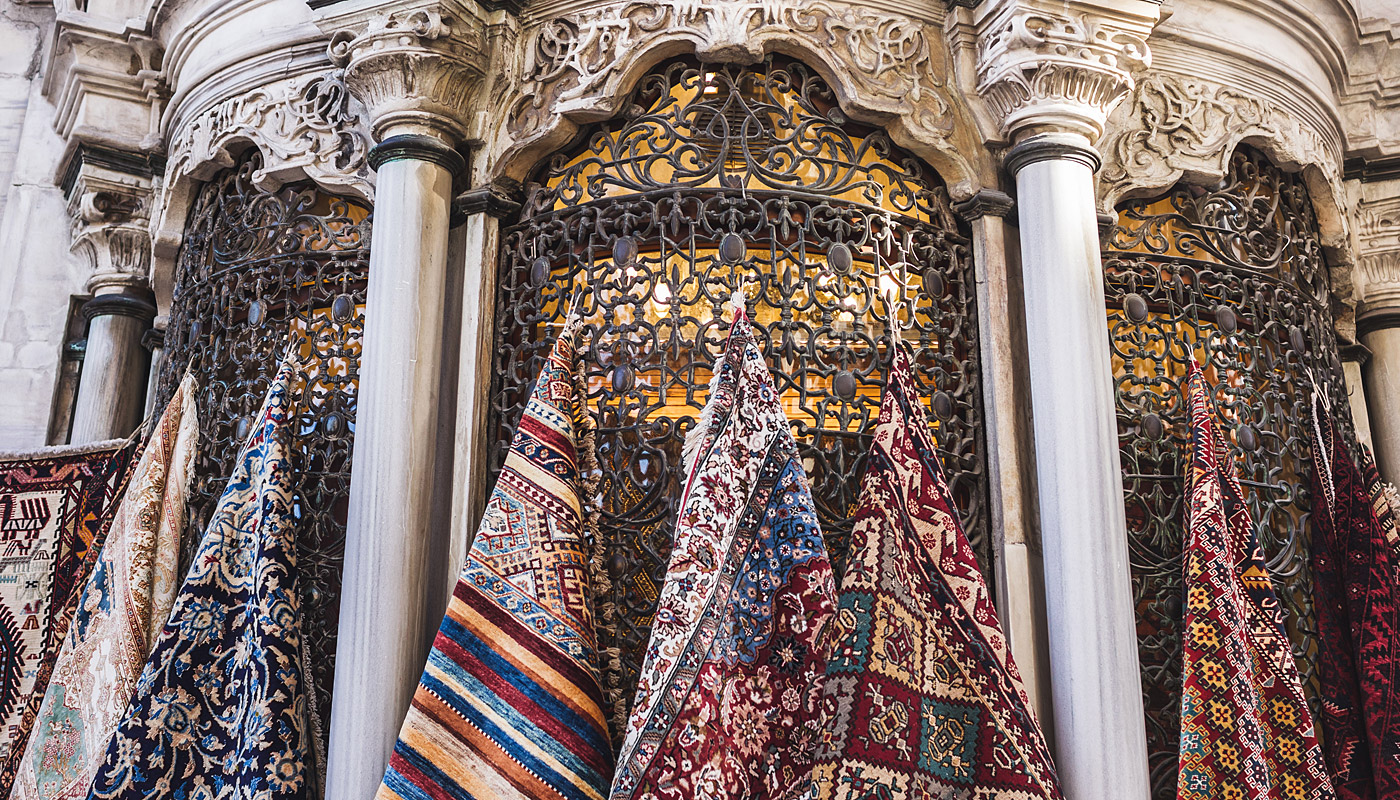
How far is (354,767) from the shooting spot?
115 inches

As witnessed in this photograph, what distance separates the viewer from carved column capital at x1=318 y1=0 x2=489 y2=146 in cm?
335

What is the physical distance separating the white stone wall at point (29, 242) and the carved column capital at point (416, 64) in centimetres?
228

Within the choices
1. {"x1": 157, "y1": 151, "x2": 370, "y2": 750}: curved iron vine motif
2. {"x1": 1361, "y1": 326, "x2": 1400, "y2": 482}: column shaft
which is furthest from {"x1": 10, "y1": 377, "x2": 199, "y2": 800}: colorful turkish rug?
{"x1": 1361, "y1": 326, "x2": 1400, "y2": 482}: column shaft

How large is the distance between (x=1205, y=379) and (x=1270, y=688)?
0.96m

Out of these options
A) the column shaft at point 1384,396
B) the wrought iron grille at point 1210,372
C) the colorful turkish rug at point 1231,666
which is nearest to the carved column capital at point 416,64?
the wrought iron grille at point 1210,372

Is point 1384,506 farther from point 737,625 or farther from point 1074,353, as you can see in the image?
point 737,625

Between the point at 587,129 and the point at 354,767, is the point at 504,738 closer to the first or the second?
the point at 354,767

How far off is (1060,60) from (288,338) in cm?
256

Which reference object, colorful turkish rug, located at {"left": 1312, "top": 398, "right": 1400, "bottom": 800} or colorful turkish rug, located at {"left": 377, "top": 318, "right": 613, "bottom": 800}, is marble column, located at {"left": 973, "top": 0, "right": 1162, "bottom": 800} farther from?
colorful turkish rug, located at {"left": 377, "top": 318, "right": 613, "bottom": 800}

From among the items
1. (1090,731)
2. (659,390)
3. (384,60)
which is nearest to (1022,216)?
(659,390)

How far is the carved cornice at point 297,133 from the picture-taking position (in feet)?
12.1

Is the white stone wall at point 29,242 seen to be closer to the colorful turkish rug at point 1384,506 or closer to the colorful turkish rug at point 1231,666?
the colorful turkish rug at point 1231,666

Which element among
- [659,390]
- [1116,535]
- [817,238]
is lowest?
[1116,535]

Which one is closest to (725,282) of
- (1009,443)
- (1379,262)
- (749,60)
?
(749,60)
